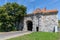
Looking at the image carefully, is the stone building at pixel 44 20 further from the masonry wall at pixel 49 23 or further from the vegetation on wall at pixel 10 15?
the vegetation on wall at pixel 10 15

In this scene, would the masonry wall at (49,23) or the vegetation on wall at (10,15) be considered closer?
the masonry wall at (49,23)

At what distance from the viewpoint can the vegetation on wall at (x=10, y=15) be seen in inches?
1325

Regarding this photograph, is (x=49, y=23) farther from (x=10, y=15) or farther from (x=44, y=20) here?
(x=10, y=15)

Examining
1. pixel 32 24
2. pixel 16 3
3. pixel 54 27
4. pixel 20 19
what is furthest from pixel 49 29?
pixel 16 3

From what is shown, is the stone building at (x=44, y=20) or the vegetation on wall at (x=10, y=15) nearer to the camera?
the stone building at (x=44, y=20)

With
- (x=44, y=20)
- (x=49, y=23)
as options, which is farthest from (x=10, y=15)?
(x=49, y=23)

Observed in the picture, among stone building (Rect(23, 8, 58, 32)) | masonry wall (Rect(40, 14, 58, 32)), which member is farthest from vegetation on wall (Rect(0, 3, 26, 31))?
masonry wall (Rect(40, 14, 58, 32))

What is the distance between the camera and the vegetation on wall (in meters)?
33.7

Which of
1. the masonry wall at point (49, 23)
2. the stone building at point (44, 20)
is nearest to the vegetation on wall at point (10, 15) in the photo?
the stone building at point (44, 20)

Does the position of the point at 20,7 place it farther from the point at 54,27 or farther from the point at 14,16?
the point at 54,27

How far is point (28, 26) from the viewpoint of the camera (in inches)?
1483

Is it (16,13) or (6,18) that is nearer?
(6,18)

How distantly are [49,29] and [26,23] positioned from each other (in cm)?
688

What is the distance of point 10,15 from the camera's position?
3509cm
